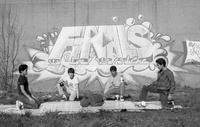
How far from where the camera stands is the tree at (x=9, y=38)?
568 inches

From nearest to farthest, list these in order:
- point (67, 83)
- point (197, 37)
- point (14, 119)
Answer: point (14, 119)
point (67, 83)
point (197, 37)

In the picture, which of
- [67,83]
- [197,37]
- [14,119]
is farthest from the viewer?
[197,37]

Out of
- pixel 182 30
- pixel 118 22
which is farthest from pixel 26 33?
pixel 182 30

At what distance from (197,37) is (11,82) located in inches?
285

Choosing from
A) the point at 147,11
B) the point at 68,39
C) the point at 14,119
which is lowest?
the point at 14,119

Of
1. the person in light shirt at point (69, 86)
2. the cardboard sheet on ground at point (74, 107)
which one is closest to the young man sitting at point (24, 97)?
the cardboard sheet on ground at point (74, 107)

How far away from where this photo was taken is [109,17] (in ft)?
46.5

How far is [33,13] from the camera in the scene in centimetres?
1450

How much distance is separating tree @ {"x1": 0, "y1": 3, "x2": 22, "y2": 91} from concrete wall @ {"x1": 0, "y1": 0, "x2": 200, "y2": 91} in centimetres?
19

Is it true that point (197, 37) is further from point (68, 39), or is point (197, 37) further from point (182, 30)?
point (68, 39)

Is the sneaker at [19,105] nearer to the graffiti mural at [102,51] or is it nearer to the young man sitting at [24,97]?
the young man sitting at [24,97]

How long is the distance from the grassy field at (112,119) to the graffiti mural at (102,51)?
225 inches

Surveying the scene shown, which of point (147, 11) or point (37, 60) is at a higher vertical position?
point (147, 11)

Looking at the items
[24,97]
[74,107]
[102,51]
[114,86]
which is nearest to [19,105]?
[24,97]
